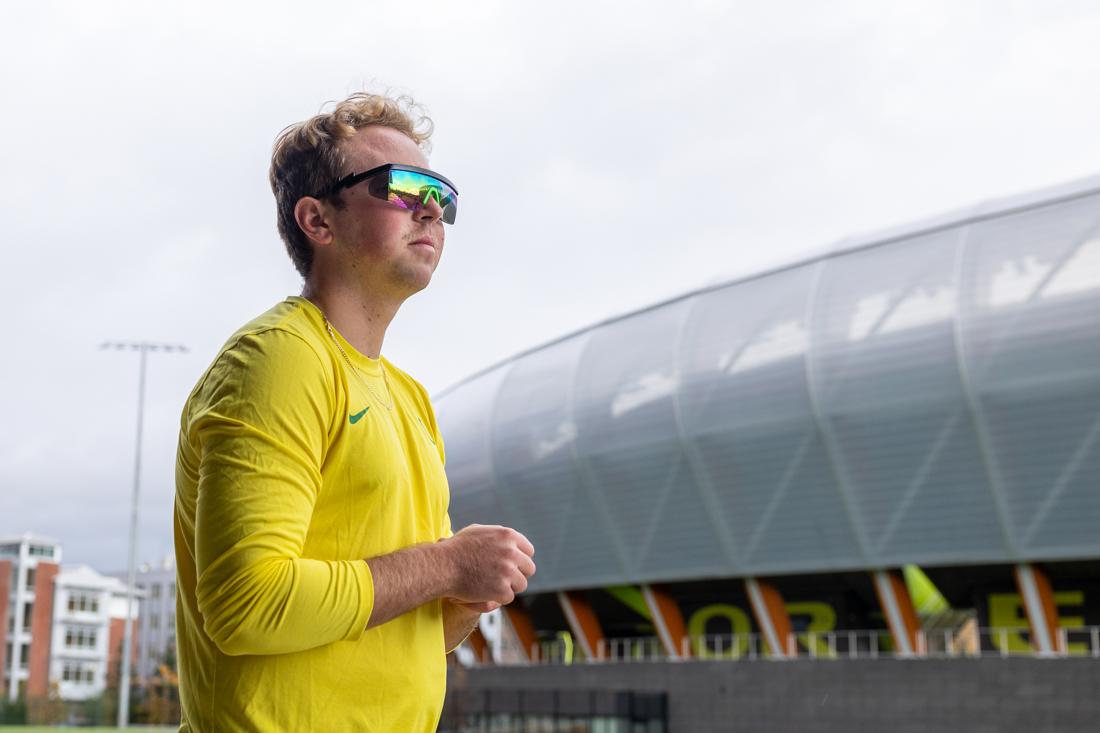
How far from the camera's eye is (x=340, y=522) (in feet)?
7.11

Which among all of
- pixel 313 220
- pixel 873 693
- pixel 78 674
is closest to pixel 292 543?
pixel 313 220

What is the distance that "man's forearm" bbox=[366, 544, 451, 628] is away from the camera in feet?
6.91

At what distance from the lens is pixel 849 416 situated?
37.2 metres

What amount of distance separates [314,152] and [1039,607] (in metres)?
36.6

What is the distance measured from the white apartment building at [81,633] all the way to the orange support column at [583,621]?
6313 centimetres

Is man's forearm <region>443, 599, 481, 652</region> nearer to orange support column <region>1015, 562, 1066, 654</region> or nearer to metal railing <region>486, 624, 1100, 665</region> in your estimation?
metal railing <region>486, 624, 1100, 665</region>

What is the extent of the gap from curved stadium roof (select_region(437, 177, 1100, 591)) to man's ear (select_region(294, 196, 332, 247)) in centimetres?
3330

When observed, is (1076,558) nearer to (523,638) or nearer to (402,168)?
(523,638)

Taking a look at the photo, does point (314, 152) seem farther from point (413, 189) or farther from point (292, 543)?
point (292, 543)

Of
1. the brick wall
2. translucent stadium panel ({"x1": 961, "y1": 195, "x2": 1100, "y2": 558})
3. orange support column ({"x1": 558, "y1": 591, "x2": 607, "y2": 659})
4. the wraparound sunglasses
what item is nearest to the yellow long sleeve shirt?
the wraparound sunglasses

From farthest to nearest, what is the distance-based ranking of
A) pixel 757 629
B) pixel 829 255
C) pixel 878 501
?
pixel 757 629 → pixel 829 255 → pixel 878 501

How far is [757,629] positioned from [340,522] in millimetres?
46684

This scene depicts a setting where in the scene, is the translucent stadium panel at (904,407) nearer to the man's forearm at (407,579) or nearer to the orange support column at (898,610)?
the orange support column at (898,610)

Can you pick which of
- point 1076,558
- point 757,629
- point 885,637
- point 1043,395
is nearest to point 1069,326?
point 1043,395
